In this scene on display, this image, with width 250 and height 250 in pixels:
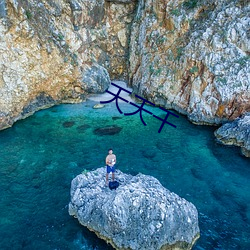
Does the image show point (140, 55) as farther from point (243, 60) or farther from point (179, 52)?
point (243, 60)

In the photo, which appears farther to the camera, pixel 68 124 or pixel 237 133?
pixel 68 124

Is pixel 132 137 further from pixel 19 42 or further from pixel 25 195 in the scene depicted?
pixel 19 42

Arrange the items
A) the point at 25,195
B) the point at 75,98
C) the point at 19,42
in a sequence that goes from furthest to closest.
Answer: the point at 75,98, the point at 19,42, the point at 25,195

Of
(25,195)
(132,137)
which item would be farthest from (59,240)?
(132,137)

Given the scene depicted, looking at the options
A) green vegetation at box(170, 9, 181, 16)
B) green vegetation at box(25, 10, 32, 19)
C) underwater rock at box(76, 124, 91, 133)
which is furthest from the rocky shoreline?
underwater rock at box(76, 124, 91, 133)

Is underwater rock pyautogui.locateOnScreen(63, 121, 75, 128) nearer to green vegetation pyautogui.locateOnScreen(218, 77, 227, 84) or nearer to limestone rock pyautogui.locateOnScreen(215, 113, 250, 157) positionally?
limestone rock pyautogui.locateOnScreen(215, 113, 250, 157)

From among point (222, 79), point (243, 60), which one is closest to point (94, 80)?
point (222, 79)

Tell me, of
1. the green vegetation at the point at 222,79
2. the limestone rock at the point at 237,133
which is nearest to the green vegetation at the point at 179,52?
the green vegetation at the point at 222,79
